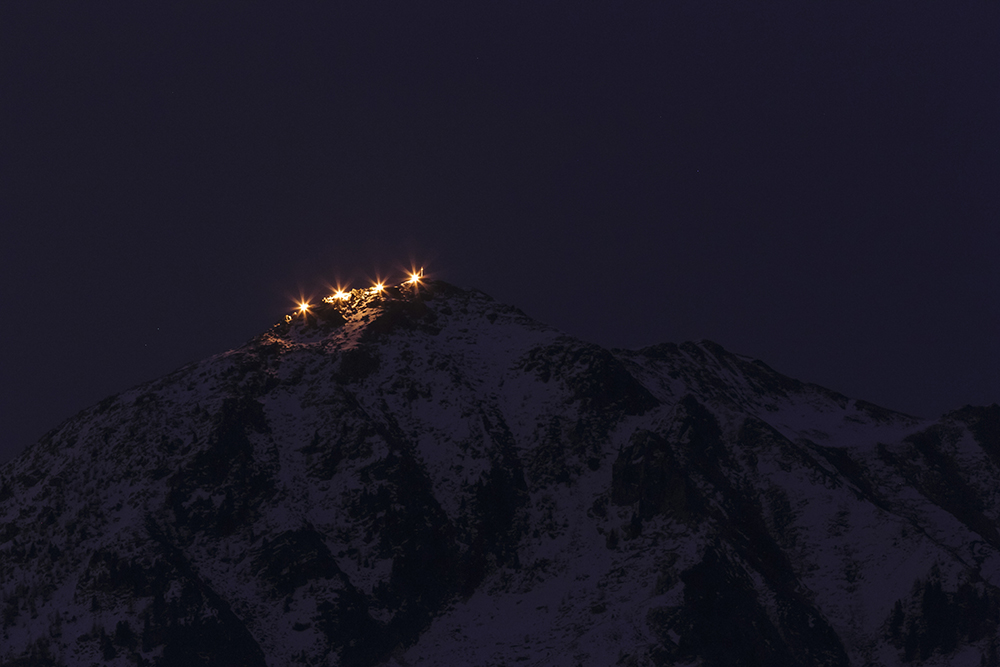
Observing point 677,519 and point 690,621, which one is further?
point 677,519

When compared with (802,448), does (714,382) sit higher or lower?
higher

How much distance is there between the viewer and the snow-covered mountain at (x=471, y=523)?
90.0 metres

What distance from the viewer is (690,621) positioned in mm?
86812

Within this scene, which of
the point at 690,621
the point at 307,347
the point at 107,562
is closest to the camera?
the point at 690,621

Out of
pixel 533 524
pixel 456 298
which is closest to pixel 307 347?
pixel 456 298

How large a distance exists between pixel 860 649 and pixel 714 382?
150 feet

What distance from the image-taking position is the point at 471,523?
337 ft

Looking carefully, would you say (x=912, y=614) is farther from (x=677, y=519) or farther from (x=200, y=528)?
(x=200, y=528)

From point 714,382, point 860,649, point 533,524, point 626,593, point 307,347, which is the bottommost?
point 860,649

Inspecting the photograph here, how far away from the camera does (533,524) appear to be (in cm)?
10262

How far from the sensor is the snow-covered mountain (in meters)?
90.0

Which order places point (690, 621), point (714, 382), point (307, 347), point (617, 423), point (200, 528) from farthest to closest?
1. point (714, 382)
2. point (307, 347)
3. point (617, 423)
4. point (200, 528)
5. point (690, 621)

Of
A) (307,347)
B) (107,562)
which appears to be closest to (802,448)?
(307,347)

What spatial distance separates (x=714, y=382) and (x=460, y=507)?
43286 millimetres
